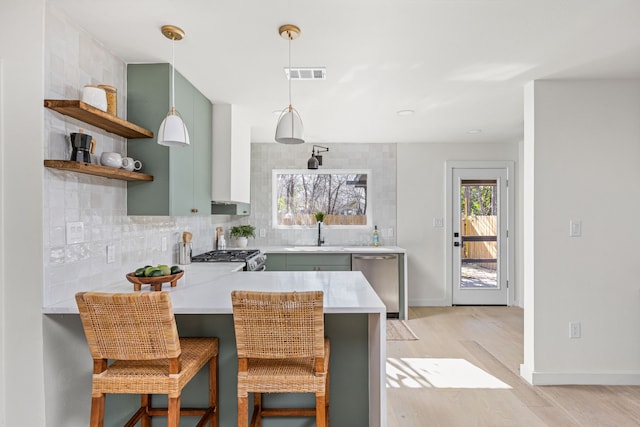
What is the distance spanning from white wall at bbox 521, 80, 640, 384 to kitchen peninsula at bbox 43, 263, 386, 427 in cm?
161

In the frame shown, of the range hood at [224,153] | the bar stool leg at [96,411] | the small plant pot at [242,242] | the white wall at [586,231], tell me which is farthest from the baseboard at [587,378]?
the small plant pot at [242,242]

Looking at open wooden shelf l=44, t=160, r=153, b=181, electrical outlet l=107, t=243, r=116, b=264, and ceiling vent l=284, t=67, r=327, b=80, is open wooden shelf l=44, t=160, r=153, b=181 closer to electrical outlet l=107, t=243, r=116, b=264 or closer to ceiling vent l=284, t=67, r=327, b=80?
electrical outlet l=107, t=243, r=116, b=264

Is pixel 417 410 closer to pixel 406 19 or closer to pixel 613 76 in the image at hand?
pixel 406 19

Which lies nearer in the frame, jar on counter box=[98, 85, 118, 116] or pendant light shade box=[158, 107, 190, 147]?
pendant light shade box=[158, 107, 190, 147]

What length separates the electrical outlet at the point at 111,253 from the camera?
2094mm

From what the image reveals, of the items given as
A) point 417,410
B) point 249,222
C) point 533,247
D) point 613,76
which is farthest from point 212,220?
point 613,76

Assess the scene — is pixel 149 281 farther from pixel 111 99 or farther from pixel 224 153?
pixel 224 153

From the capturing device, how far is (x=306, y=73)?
2.41 metres

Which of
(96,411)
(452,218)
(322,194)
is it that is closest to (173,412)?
(96,411)

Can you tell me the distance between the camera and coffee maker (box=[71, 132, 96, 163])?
1715 millimetres

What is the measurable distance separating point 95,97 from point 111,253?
36.2 inches

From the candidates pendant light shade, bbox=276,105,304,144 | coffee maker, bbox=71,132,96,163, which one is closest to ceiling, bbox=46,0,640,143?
pendant light shade, bbox=276,105,304,144

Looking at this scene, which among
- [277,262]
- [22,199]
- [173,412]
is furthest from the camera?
[277,262]

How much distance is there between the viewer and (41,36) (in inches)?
64.1
